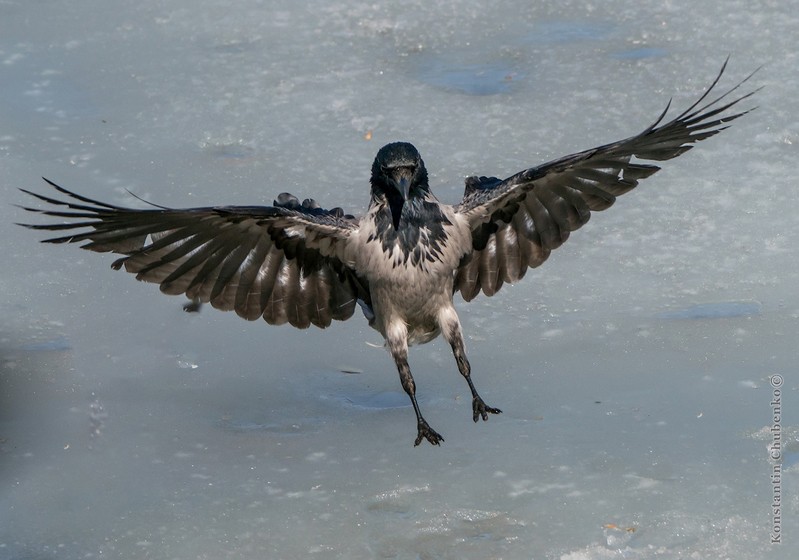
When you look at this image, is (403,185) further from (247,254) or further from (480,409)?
(480,409)

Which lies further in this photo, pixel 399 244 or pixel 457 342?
pixel 457 342

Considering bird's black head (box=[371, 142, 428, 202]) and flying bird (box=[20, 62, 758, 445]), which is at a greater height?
bird's black head (box=[371, 142, 428, 202])

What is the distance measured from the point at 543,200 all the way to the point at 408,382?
83 centimetres

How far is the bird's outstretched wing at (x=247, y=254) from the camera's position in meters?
4.03

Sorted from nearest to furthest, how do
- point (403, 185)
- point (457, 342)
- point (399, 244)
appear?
1. point (403, 185)
2. point (399, 244)
3. point (457, 342)

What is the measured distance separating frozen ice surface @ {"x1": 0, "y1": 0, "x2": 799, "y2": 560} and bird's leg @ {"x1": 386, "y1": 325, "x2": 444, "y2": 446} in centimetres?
17

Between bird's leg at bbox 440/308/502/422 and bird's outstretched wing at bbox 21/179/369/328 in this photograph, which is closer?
bird's outstretched wing at bbox 21/179/369/328

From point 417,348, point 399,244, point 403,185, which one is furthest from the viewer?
point 417,348

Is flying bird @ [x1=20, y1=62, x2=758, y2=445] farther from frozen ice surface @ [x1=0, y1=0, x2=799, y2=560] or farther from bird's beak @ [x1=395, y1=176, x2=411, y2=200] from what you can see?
frozen ice surface @ [x1=0, y1=0, x2=799, y2=560]

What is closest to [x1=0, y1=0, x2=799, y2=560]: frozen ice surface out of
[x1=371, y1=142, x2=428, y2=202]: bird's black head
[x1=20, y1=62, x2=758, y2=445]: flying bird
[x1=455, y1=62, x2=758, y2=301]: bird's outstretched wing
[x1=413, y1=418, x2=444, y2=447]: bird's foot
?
[x1=413, y1=418, x2=444, y2=447]: bird's foot

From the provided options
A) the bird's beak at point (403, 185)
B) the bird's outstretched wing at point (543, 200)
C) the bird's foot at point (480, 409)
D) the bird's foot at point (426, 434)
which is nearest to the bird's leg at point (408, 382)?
the bird's foot at point (426, 434)

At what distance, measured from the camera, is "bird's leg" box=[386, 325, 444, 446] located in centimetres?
433

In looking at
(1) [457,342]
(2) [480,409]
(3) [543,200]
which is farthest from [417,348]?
(3) [543,200]

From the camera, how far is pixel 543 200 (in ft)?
15.0
